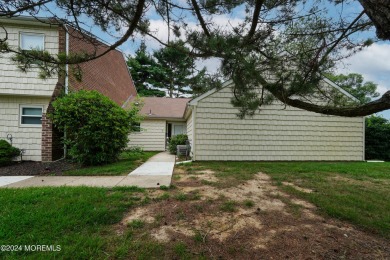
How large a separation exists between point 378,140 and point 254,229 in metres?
11.5

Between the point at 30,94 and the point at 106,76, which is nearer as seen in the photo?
the point at 30,94

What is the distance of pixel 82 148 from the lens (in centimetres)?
→ 702

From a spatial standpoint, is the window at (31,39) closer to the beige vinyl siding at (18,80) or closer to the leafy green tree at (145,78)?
the beige vinyl siding at (18,80)

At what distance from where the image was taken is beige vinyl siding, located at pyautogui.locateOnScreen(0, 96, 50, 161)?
328 inches

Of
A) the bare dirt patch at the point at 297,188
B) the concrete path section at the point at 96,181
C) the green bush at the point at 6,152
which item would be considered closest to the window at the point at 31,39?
the green bush at the point at 6,152

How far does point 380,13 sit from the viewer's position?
72.2 inches

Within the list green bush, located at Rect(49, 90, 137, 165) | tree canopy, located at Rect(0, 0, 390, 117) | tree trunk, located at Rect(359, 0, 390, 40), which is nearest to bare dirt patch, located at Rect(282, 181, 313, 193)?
tree canopy, located at Rect(0, 0, 390, 117)

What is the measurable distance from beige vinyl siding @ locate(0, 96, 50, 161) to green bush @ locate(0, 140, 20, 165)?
45 centimetres

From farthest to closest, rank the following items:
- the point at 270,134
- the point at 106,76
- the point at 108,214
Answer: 1. the point at 106,76
2. the point at 270,134
3. the point at 108,214

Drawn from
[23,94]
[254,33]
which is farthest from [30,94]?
[254,33]

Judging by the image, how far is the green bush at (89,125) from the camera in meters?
6.87

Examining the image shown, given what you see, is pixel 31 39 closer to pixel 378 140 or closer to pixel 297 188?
pixel 297 188

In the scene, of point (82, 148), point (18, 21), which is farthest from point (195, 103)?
point (18, 21)

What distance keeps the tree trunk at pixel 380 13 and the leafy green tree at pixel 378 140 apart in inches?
437
